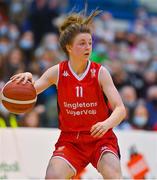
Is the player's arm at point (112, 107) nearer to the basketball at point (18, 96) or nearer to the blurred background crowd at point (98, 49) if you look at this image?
the basketball at point (18, 96)

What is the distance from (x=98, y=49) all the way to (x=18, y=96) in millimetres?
7353

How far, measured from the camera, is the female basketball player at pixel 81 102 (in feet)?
19.1

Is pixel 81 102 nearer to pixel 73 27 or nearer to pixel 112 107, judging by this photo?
pixel 112 107

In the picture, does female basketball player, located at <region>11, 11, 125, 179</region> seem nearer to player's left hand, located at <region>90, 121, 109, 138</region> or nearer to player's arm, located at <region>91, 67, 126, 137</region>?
player's arm, located at <region>91, 67, 126, 137</region>

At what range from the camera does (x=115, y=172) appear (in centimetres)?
558

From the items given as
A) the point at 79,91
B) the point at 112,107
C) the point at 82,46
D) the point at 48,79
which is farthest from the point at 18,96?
the point at 112,107

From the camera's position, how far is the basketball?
5789 millimetres

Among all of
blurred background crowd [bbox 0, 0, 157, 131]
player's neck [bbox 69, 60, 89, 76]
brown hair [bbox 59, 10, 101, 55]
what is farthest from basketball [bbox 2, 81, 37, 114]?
blurred background crowd [bbox 0, 0, 157, 131]

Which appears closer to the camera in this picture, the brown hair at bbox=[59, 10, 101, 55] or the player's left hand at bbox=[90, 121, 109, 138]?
the player's left hand at bbox=[90, 121, 109, 138]

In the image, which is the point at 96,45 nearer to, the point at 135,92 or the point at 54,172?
the point at 135,92

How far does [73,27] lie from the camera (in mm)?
6008

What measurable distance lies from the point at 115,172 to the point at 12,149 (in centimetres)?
305

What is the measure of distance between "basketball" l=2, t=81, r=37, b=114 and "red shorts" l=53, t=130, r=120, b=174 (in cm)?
49

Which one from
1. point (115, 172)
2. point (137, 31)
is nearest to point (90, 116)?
point (115, 172)
